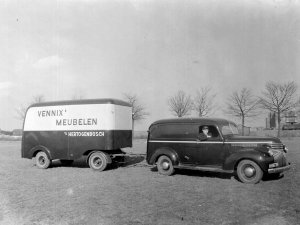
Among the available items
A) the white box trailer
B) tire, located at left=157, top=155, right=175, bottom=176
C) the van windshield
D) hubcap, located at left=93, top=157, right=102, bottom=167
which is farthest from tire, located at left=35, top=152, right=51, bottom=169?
the van windshield

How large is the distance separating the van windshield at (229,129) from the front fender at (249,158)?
3.01ft

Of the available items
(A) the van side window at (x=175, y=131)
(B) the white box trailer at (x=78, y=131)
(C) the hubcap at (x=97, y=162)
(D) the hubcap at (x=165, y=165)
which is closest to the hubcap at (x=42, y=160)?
(B) the white box trailer at (x=78, y=131)

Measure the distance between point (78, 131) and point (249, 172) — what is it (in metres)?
6.78

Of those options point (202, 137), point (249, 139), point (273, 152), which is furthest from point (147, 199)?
point (273, 152)

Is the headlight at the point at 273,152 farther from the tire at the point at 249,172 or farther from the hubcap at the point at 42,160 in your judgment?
the hubcap at the point at 42,160

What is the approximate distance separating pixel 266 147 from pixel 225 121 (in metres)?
1.74

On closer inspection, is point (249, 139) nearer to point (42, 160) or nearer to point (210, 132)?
point (210, 132)

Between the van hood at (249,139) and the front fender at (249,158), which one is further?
the van hood at (249,139)

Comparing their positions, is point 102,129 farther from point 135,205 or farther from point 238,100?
point 238,100

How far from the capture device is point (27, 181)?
10.0 m

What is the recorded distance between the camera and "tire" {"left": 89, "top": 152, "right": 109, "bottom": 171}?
39.7 feet

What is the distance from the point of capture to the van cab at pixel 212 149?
906cm

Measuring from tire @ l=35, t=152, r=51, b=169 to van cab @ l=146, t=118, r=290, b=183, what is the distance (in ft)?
15.3

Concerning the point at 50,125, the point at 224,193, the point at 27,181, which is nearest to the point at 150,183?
the point at 224,193
